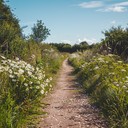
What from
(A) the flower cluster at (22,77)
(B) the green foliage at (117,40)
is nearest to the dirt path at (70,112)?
(A) the flower cluster at (22,77)

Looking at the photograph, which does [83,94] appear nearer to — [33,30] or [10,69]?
[10,69]

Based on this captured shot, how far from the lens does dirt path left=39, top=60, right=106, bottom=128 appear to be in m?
8.79

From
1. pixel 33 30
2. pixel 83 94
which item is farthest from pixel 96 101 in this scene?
pixel 33 30

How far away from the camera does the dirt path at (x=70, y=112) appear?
879cm

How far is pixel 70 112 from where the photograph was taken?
33.6 ft

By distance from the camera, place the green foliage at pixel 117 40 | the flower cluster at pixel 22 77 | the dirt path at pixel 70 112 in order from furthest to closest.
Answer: the green foliage at pixel 117 40, the flower cluster at pixel 22 77, the dirt path at pixel 70 112

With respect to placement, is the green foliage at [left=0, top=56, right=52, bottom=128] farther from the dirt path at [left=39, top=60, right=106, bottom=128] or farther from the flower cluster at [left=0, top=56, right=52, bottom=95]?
the dirt path at [left=39, top=60, right=106, bottom=128]

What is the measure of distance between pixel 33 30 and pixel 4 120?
5337 centimetres

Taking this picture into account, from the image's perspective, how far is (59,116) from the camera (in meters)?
9.77

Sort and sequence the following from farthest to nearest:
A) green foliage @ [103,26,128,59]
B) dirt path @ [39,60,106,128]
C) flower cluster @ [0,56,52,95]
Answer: green foliage @ [103,26,128,59] < flower cluster @ [0,56,52,95] < dirt path @ [39,60,106,128]

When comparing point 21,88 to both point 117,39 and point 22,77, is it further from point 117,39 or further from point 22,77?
point 117,39

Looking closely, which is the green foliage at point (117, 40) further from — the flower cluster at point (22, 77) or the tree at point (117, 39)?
the flower cluster at point (22, 77)

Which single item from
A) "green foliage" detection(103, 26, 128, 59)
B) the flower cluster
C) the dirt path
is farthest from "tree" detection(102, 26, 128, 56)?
the flower cluster

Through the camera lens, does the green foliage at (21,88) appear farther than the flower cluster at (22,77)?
No
